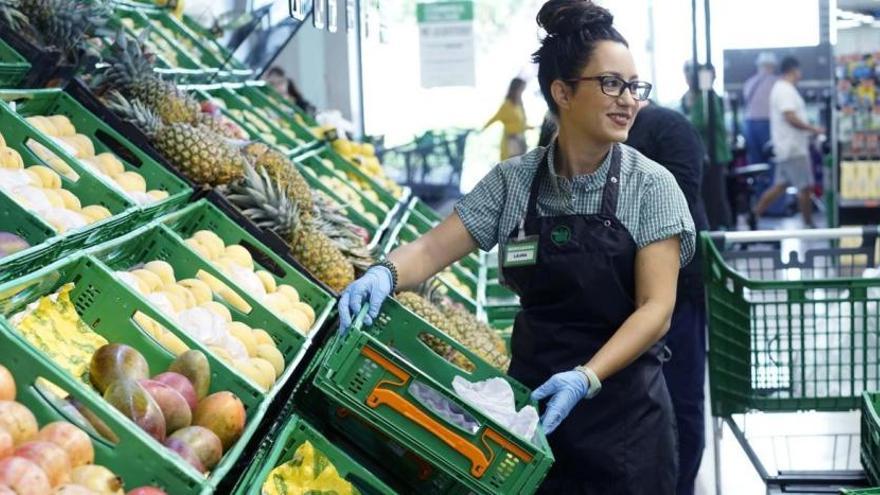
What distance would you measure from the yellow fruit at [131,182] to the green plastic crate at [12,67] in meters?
0.44

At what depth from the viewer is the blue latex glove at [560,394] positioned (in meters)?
3.05

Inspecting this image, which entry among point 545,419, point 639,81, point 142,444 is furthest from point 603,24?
point 142,444

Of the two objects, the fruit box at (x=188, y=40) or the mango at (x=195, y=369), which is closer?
the mango at (x=195, y=369)

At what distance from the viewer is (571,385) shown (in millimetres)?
3090

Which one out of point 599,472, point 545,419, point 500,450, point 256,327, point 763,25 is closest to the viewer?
point 500,450

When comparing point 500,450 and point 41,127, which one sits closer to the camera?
point 500,450

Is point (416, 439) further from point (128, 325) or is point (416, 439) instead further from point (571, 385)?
point (128, 325)

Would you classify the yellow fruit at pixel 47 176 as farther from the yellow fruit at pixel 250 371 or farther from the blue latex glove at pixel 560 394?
the blue latex glove at pixel 560 394

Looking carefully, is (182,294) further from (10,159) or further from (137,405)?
(137,405)

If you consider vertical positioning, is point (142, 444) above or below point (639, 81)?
below

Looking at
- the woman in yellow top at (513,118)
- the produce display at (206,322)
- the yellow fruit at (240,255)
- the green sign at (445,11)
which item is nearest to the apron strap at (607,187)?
the produce display at (206,322)

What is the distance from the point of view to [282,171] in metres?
5.23

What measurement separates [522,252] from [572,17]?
584mm

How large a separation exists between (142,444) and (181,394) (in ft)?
1.63
